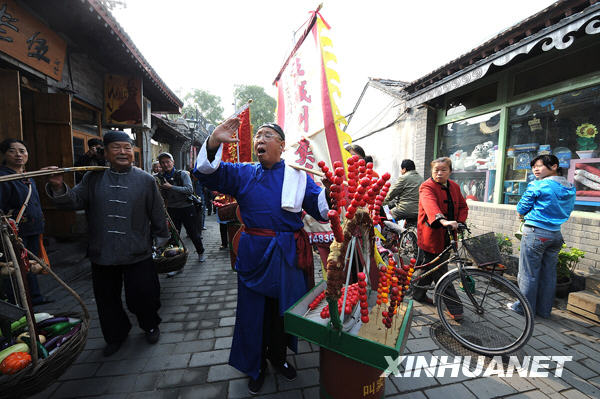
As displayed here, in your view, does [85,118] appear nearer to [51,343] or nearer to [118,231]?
[118,231]

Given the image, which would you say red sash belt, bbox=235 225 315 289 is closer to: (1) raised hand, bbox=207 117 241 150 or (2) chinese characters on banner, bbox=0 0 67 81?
(1) raised hand, bbox=207 117 241 150

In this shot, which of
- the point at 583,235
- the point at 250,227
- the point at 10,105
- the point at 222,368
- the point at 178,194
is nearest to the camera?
the point at 250,227

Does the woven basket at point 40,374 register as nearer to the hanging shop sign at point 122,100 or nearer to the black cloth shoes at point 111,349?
the black cloth shoes at point 111,349

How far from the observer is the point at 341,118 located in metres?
2.49

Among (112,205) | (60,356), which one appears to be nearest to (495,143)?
(112,205)

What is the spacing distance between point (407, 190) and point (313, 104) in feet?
9.08

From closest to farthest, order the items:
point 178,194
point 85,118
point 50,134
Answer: point 50,134
point 178,194
point 85,118

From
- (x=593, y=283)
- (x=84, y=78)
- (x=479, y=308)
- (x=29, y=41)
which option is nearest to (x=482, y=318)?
(x=479, y=308)

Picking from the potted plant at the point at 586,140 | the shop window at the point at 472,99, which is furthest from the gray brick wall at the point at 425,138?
the potted plant at the point at 586,140

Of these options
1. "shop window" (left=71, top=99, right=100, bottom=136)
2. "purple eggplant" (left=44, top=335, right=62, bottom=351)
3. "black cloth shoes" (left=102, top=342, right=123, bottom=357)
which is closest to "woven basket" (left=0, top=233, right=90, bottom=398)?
"purple eggplant" (left=44, top=335, right=62, bottom=351)

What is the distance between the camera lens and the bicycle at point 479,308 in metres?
2.55

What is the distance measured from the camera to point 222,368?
2359 millimetres

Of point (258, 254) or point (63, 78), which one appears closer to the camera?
point (258, 254)

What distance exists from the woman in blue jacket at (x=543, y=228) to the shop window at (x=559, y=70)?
239 cm
